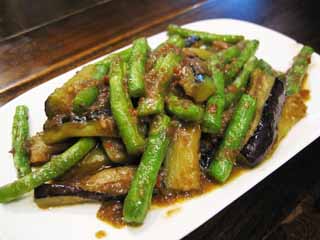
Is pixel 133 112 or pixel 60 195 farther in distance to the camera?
pixel 133 112

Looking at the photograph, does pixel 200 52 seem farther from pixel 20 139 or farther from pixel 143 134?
pixel 20 139

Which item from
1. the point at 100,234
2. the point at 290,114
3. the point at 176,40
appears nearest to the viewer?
the point at 100,234

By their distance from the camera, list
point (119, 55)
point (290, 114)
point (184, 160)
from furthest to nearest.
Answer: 1. point (119, 55)
2. point (290, 114)
3. point (184, 160)

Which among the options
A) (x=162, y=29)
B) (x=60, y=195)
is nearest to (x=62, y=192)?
(x=60, y=195)

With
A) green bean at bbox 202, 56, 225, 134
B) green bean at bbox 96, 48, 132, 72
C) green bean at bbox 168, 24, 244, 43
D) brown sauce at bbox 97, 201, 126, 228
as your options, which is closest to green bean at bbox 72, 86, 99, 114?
green bean at bbox 96, 48, 132, 72

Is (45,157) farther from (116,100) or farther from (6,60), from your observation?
(6,60)
